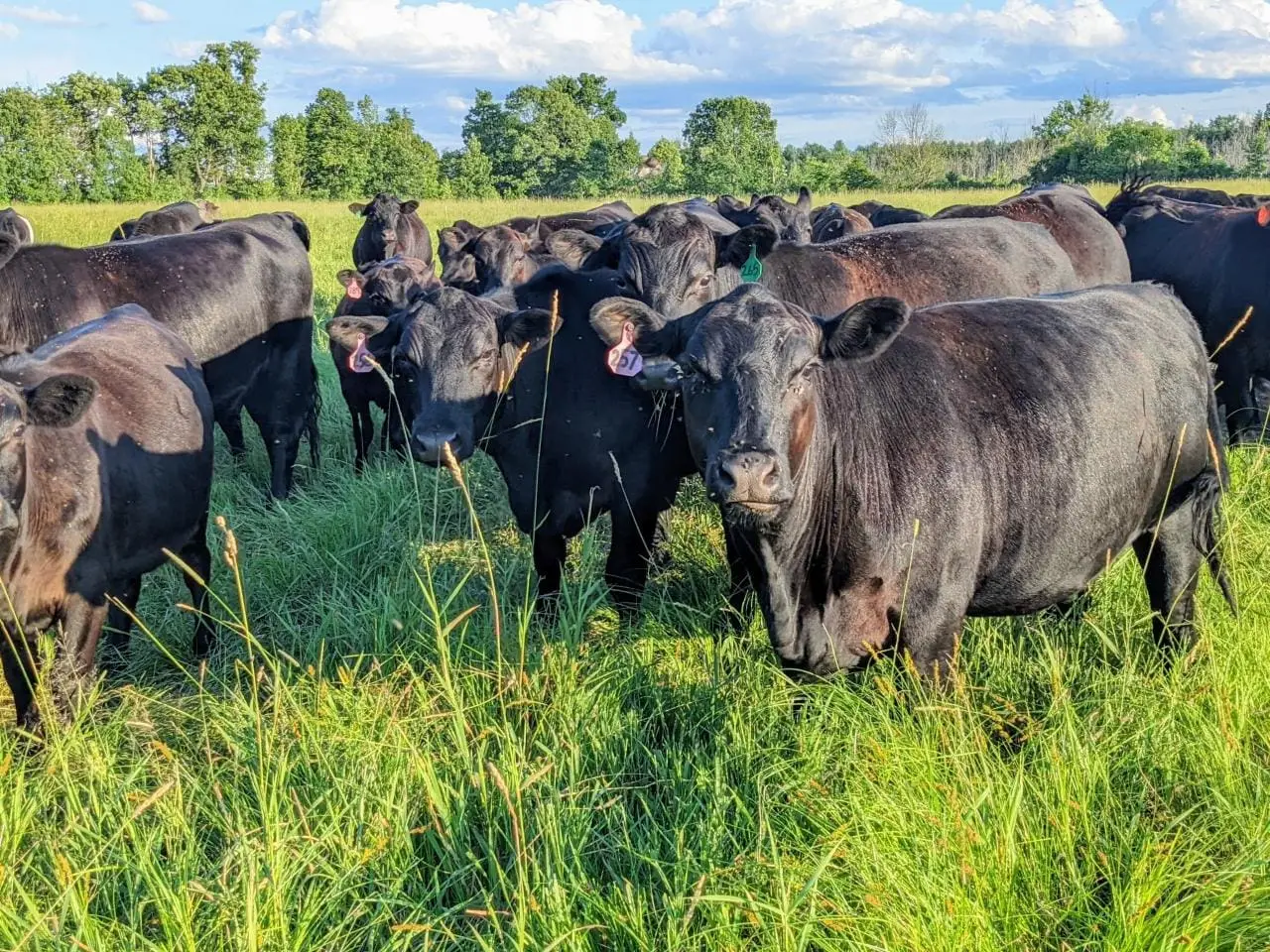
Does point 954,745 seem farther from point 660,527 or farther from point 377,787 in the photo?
point 660,527

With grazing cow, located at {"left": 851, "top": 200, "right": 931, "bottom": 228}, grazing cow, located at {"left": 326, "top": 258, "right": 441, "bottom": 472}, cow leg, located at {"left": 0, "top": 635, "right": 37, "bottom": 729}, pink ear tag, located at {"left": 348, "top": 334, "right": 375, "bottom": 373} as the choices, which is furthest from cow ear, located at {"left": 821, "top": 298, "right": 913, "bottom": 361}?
grazing cow, located at {"left": 851, "top": 200, "right": 931, "bottom": 228}

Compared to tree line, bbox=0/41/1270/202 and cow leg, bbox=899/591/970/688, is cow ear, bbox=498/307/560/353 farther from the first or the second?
tree line, bbox=0/41/1270/202

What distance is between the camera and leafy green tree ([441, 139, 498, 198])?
198ft

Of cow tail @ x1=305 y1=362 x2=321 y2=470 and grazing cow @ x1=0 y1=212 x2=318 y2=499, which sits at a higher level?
grazing cow @ x1=0 y1=212 x2=318 y2=499

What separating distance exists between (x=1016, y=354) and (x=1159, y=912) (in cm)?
212

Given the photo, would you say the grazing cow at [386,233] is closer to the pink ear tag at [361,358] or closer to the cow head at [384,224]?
the cow head at [384,224]

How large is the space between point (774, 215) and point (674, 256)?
8.41 m

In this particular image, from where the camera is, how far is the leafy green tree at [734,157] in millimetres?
50156

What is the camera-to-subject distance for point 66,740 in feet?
11.8

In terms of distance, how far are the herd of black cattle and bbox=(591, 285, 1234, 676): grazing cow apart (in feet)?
0.03

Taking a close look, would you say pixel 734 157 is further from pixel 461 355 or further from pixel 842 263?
pixel 461 355

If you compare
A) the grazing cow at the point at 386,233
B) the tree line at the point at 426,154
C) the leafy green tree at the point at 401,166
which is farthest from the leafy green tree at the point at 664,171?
the grazing cow at the point at 386,233

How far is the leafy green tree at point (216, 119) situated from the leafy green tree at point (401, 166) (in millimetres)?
7547

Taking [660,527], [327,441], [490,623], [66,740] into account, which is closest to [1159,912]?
[490,623]
